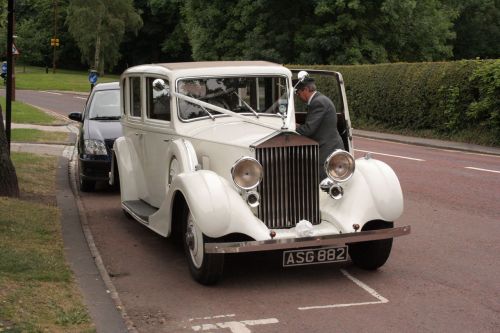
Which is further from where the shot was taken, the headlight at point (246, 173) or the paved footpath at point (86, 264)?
the headlight at point (246, 173)

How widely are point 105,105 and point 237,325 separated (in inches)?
350

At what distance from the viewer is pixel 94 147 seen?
487 inches

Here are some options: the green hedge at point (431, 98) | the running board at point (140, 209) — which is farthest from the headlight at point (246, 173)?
the green hedge at point (431, 98)

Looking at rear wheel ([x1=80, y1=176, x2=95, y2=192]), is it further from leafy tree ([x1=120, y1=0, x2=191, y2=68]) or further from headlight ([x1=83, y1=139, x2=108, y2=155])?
leafy tree ([x1=120, y1=0, x2=191, y2=68])

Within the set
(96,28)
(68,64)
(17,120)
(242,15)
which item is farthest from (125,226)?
(68,64)

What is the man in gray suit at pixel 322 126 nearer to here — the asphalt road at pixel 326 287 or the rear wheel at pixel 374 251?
the rear wheel at pixel 374 251

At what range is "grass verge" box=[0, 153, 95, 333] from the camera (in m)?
5.41

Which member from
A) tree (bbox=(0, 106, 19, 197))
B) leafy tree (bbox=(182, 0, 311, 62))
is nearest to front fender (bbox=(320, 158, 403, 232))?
tree (bbox=(0, 106, 19, 197))

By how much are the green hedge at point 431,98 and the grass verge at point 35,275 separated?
15.7m

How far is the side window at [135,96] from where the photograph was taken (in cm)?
914

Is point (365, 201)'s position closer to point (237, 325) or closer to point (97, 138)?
point (237, 325)

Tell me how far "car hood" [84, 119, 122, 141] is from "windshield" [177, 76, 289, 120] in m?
4.77

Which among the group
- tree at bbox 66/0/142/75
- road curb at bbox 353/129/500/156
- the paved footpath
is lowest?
road curb at bbox 353/129/500/156

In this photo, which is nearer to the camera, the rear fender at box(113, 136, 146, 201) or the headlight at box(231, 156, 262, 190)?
the headlight at box(231, 156, 262, 190)
